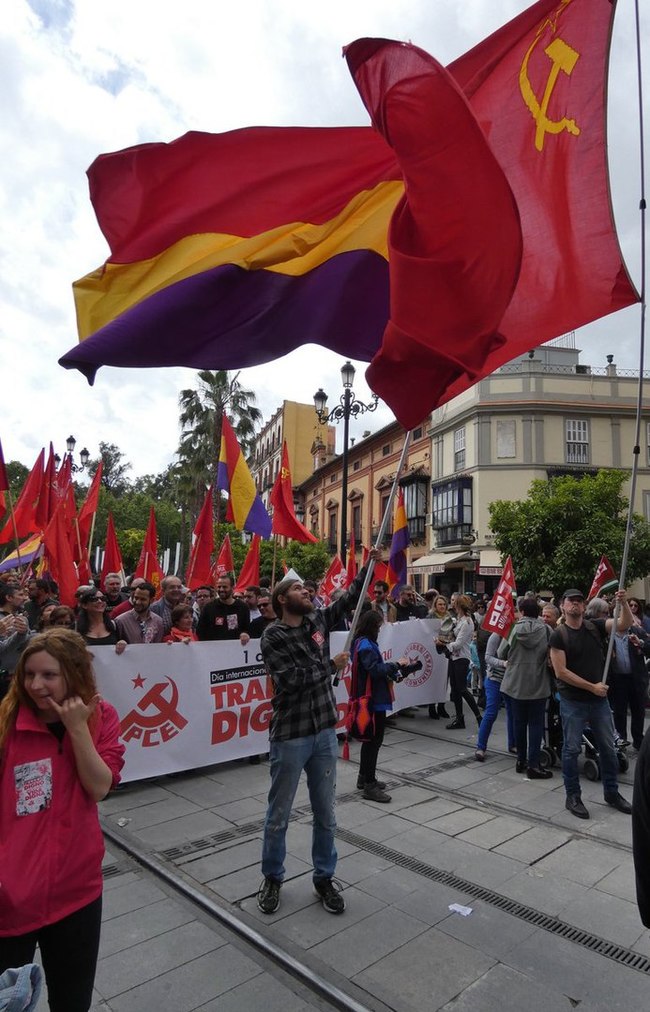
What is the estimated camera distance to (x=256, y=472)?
7862 centimetres

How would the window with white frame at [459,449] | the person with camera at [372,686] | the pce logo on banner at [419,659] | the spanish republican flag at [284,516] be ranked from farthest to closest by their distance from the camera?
the window with white frame at [459,449], the spanish republican flag at [284,516], the pce logo on banner at [419,659], the person with camera at [372,686]

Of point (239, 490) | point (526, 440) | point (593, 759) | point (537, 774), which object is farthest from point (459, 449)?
point (537, 774)

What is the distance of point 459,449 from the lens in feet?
107

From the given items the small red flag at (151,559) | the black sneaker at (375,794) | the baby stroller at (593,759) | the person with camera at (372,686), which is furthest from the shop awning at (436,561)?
the black sneaker at (375,794)

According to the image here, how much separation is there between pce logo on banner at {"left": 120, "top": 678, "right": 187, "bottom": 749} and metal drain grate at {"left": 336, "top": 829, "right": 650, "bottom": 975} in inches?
85.9

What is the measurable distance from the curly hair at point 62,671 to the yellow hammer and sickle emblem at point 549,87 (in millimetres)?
3791

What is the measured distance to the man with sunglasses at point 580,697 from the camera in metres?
5.58

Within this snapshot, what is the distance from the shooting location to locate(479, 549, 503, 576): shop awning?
95.1 ft

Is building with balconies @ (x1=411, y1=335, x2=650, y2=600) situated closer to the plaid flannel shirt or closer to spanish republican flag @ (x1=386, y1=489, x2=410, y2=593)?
spanish republican flag @ (x1=386, y1=489, x2=410, y2=593)

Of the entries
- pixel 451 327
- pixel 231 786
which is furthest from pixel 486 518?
pixel 451 327

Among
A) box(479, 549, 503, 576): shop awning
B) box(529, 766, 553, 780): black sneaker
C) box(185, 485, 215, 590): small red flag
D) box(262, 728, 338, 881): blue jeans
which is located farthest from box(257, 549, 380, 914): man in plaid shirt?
box(479, 549, 503, 576): shop awning

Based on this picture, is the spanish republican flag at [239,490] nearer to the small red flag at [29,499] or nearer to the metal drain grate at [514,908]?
the small red flag at [29,499]

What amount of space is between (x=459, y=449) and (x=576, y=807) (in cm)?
2818

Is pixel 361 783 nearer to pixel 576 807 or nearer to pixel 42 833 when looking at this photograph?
pixel 576 807
